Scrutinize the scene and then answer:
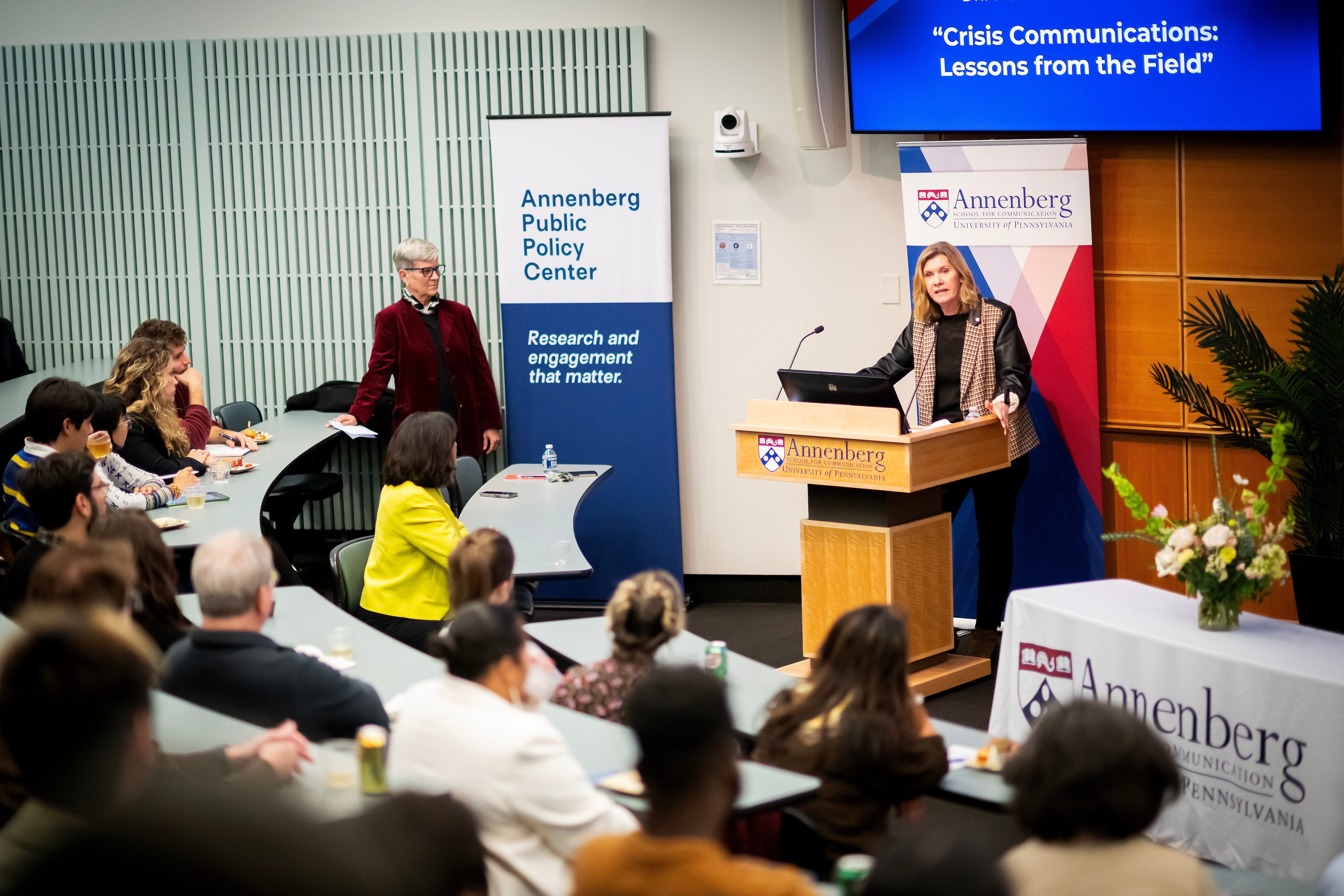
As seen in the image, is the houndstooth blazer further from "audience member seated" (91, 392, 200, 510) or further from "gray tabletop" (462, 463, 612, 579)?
"audience member seated" (91, 392, 200, 510)

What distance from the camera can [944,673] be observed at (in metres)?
5.55

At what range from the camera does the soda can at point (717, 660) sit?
382cm

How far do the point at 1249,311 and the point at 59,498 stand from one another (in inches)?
199

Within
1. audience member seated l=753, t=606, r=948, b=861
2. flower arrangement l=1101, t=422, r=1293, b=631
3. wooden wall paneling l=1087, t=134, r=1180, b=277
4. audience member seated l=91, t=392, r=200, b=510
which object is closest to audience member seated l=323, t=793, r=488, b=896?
audience member seated l=753, t=606, r=948, b=861

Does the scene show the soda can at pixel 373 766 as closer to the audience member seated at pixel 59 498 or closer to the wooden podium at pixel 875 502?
the audience member seated at pixel 59 498

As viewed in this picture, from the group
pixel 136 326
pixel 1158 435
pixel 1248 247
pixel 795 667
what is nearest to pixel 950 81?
pixel 1248 247

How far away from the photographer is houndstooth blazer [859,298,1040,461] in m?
5.69

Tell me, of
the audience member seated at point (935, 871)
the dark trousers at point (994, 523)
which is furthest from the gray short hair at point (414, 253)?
the audience member seated at point (935, 871)

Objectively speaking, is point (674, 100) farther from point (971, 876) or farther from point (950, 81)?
point (971, 876)

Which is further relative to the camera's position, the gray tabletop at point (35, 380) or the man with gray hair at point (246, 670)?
the gray tabletop at point (35, 380)

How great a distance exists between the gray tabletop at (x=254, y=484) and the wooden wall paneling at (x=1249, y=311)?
4303 mm

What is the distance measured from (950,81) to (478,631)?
452cm

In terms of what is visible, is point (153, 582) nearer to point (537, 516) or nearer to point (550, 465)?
point (537, 516)

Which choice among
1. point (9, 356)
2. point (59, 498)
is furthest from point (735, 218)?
point (9, 356)
